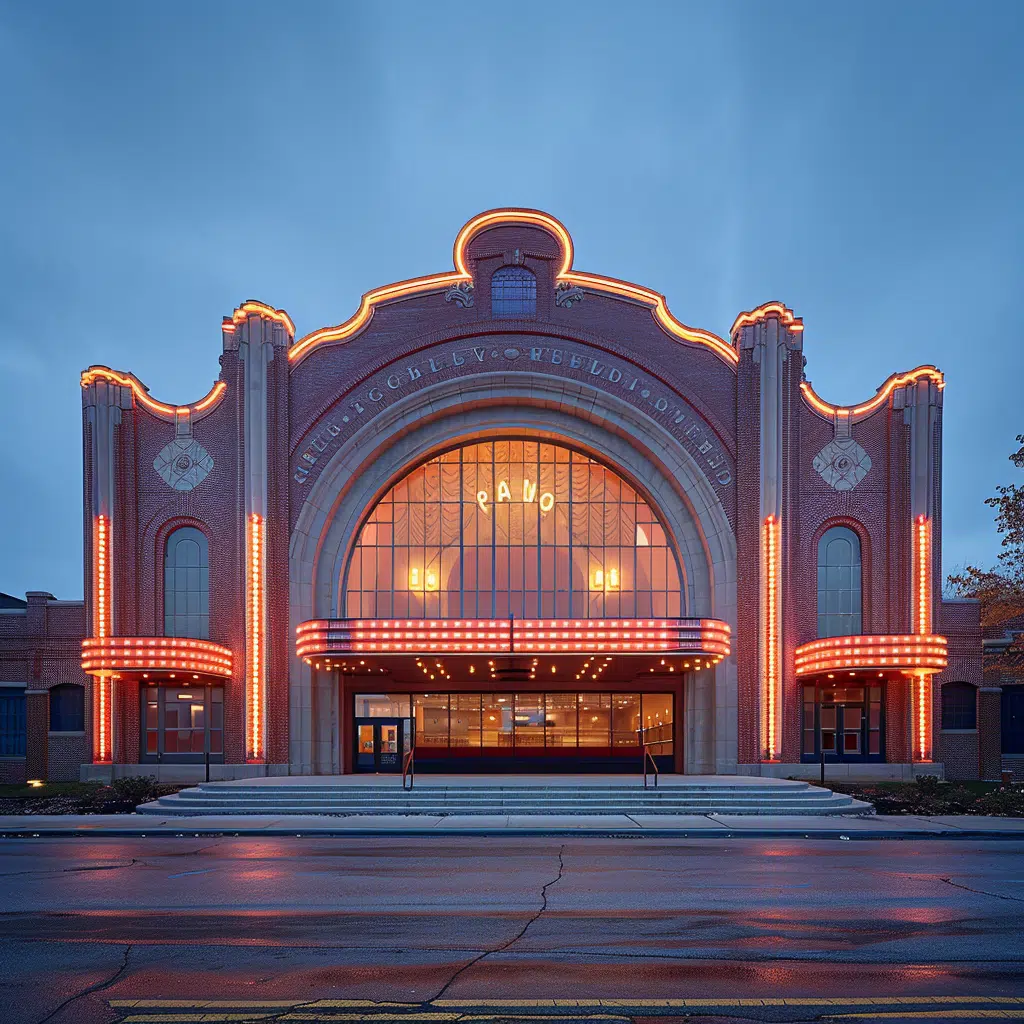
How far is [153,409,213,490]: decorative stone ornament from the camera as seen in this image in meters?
30.4

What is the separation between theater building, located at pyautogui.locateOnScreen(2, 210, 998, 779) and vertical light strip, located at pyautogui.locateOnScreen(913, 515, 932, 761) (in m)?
0.07

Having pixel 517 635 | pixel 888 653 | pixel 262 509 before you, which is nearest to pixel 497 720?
pixel 517 635

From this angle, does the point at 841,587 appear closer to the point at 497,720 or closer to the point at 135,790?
the point at 497,720

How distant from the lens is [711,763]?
30.1 meters

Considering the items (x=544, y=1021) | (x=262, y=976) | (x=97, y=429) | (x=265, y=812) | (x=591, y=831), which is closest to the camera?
(x=544, y=1021)

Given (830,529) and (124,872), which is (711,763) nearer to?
(830,529)

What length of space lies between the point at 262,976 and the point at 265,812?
51.7ft

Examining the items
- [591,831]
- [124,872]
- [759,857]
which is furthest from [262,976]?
[591,831]

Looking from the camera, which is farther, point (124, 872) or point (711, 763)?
point (711, 763)

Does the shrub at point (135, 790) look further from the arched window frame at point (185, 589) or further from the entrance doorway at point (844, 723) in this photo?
the entrance doorway at point (844, 723)

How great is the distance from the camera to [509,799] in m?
23.7

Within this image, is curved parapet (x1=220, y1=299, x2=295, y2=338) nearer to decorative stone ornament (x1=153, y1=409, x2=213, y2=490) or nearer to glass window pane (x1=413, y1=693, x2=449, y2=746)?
decorative stone ornament (x1=153, y1=409, x2=213, y2=490)

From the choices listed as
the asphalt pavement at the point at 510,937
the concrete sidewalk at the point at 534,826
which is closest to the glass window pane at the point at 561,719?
the concrete sidewalk at the point at 534,826

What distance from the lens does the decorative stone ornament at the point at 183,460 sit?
30.4m
